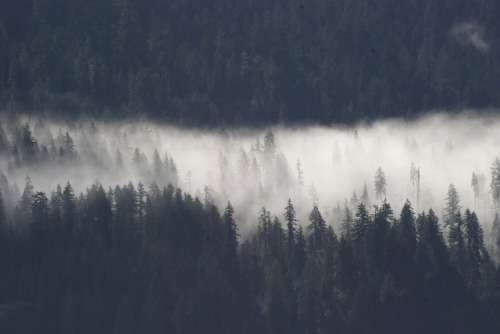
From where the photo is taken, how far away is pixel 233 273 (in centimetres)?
17912

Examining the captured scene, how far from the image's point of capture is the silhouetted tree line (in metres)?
168

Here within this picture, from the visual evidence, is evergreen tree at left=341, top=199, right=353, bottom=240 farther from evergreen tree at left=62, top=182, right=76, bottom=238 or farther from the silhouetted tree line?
evergreen tree at left=62, top=182, right=76, bottom=238

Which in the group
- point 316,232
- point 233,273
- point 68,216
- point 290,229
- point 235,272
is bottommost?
point 233,273

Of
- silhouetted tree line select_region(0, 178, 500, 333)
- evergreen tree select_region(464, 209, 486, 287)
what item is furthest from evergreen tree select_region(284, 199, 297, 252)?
evergreen tree select_region(464, 209, 486, 287)

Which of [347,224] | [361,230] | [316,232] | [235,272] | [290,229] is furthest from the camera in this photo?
[347,224]

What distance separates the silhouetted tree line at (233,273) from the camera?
168 m

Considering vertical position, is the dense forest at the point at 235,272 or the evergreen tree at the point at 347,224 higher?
the evergreen tree at the point at 347,224

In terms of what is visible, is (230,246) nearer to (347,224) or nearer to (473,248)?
(347,224)

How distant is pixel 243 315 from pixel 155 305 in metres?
13.1

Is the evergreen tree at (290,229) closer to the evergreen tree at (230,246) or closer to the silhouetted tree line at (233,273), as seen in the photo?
the silhouetted tree line at (233,273)

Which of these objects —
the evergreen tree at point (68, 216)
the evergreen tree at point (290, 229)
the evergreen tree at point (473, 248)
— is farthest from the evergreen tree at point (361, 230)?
the evergreen tree at point (68, 216)

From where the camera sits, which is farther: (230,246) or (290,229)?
(290,229)

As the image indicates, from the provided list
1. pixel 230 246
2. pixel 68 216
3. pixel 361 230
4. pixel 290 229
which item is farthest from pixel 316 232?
pixel 68 216

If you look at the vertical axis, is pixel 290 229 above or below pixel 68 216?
below
